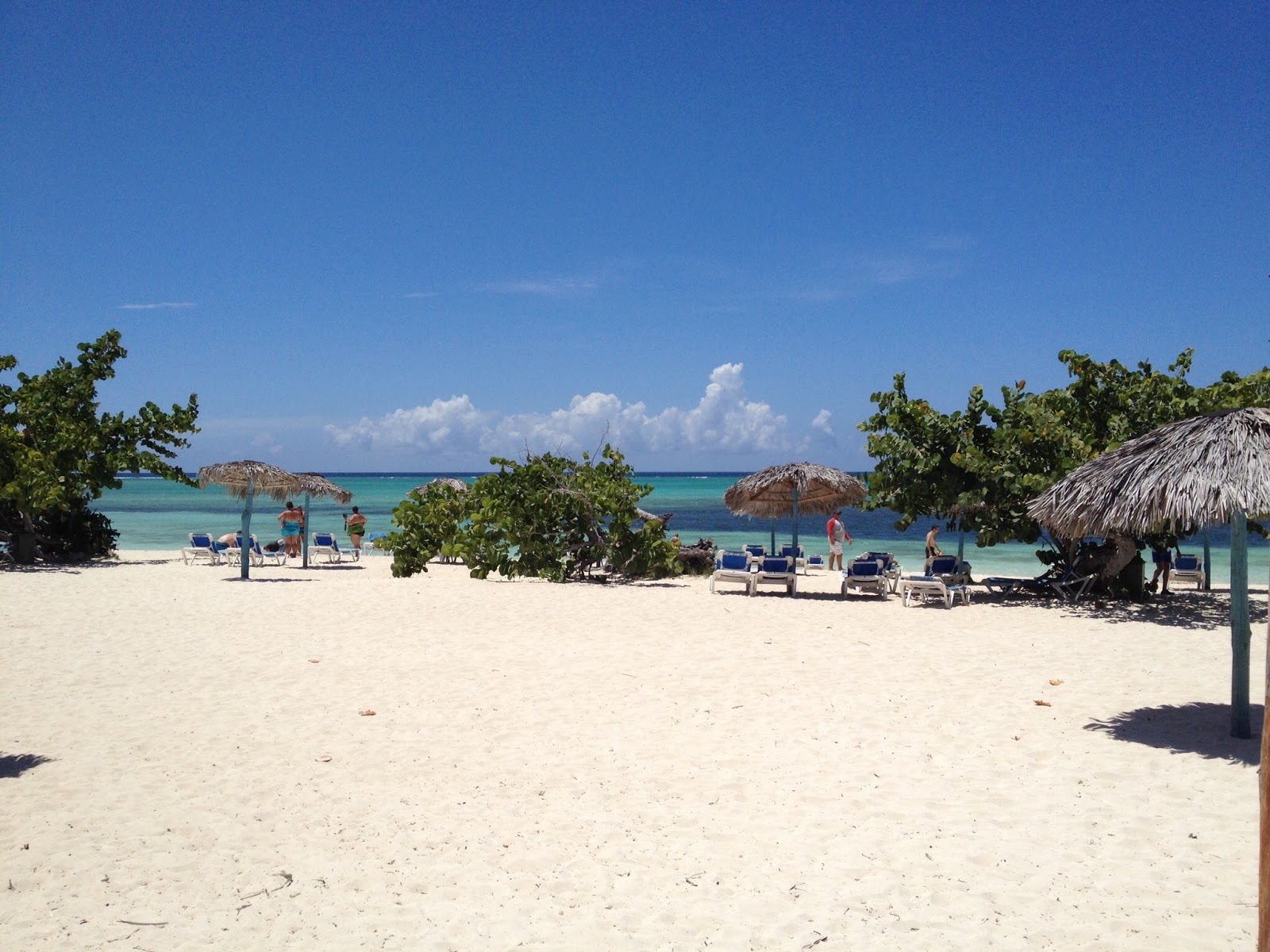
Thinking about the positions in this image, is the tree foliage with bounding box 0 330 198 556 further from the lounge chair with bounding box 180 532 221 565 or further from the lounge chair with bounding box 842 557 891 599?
the lounge chair with bounding box 842 557 891 599

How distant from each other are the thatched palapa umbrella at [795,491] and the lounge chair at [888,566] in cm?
116

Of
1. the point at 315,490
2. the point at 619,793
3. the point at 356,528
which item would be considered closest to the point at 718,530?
the point at 356,528

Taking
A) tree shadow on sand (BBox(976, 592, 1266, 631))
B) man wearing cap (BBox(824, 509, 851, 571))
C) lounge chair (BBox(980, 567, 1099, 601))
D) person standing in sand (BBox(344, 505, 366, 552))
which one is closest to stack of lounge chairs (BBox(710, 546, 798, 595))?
tree shadow on sand (BBox(976, 592, 1266, 631))

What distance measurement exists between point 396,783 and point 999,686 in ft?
16.7

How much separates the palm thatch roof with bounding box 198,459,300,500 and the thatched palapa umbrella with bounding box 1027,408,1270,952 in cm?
1441

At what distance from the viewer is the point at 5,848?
13.7 ft

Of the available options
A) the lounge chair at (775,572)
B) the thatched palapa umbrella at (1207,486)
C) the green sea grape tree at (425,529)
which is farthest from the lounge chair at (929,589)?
the green sea grape tree at (425,529)

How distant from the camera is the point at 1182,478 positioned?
618 centimetres

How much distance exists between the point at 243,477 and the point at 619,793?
13.8m

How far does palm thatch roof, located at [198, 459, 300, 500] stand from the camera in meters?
16.5

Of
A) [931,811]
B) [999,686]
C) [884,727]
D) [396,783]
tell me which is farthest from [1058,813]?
[396,783]

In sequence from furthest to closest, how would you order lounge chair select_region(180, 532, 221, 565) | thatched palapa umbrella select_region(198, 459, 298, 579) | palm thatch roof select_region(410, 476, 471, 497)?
lounge chair select_region(180, 532, 221, 565) → palm thatch roof select_region(410, 476, 471, 497) → thatched palapa umbrella select_region(198, 459, 298, 579)

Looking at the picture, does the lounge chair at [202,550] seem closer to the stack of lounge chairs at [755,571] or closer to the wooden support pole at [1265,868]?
the stack of lounge chairs at [755,571]

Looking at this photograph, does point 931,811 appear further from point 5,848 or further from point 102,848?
point 5,848
